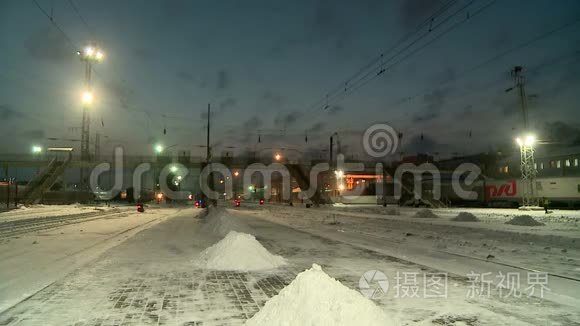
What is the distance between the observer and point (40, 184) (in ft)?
185

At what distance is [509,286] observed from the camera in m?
9.01

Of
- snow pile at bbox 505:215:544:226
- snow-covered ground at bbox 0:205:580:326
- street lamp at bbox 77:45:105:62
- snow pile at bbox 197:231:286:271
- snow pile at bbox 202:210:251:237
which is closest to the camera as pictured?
snow-covered ground at bbox 0:205:580:326

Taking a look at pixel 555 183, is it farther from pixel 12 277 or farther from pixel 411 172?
pixel 12 277

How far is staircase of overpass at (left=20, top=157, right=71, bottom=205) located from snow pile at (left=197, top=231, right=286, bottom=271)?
50.7 meters

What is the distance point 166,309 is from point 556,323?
20.1 feet

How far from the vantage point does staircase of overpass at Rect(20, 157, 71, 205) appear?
178 feet

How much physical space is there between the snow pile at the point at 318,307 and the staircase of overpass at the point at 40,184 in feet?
187

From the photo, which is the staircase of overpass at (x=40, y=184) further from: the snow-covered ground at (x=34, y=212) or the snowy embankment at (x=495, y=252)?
the snowy embankment at (x=495, y=252)

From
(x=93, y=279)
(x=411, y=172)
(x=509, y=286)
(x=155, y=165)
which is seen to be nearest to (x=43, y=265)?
(x=93, y=279)

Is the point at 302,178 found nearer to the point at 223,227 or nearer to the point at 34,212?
the point at 34,212

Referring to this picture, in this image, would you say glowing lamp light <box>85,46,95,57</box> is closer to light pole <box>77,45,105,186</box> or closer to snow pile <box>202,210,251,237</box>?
light pole <box>77,45,105,186</box>

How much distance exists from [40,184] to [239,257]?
5498 cm

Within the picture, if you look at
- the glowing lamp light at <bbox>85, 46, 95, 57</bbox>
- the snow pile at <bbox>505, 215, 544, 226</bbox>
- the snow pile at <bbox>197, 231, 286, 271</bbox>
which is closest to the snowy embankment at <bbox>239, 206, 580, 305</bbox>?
the snow pile at <bbox>197, 231, 286, 271</bbox>

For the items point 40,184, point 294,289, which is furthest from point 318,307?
point 40,184
